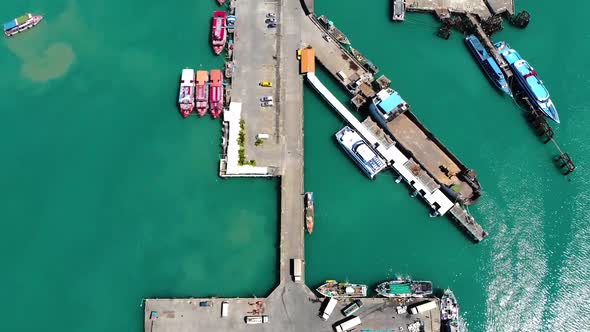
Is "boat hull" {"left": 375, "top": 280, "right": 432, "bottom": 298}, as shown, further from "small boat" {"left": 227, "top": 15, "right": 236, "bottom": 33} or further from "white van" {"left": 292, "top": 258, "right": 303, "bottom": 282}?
"small boat" {"left": 227, "top": 15, "right": 236, "bottom": 33}

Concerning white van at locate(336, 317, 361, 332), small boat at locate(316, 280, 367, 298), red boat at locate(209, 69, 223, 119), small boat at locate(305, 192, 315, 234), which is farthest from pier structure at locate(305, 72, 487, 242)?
white van at locate(336, 317, 361, 332)

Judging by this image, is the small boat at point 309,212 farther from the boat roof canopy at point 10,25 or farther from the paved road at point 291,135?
the boat roof canopy at point 10,25

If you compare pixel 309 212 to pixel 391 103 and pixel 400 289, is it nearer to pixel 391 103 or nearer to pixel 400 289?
pixel 400 289

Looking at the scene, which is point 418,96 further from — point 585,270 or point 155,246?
point 155,246

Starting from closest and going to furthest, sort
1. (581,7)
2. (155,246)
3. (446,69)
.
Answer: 1. (155,246)
2. (446,69)
3. (581,7)

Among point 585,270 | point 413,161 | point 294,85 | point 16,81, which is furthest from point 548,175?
point 16,81
